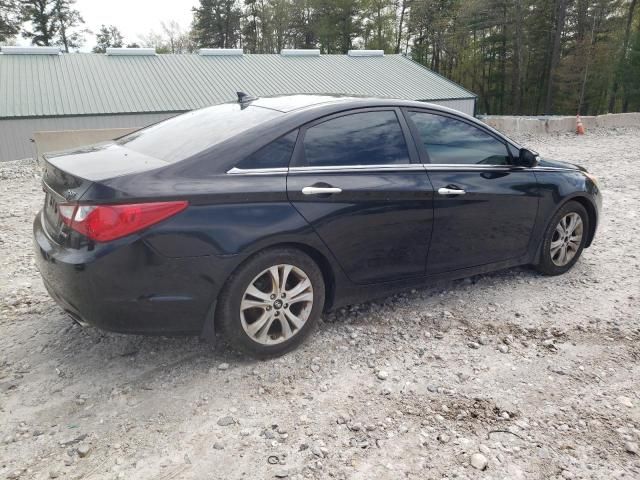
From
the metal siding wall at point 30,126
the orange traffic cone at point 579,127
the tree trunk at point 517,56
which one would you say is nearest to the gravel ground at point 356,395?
the orange traffic cone at point 579,127

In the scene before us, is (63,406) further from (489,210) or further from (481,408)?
(489,210)

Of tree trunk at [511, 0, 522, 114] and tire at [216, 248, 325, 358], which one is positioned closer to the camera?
tire at [216, 248, 325, 358]

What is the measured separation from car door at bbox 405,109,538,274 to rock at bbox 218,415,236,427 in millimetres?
1788

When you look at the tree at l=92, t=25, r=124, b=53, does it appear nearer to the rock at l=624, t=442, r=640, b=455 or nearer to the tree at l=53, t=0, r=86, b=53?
the tree at l=53, t=0, r=86, b=53

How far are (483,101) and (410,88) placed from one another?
23.4 metres

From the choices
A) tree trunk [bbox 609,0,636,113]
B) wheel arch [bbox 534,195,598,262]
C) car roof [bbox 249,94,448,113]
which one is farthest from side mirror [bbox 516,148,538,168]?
tree trunk [bbox 609,0,636,113]

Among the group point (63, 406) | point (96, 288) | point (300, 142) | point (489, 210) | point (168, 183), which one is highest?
point (300, 142)

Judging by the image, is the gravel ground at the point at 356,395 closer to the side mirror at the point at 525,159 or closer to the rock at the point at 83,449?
the rock at the point at 83,449

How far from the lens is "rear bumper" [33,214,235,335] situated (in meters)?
2.52

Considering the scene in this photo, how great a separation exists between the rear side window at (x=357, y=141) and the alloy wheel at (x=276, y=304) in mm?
718

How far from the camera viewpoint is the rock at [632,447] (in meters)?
2.38

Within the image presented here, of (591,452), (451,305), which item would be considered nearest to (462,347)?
(451,305)

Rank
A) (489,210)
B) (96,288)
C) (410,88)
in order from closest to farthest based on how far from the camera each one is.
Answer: (96,288) → (489,210) → (410,88)

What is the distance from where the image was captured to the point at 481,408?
2682 mm
